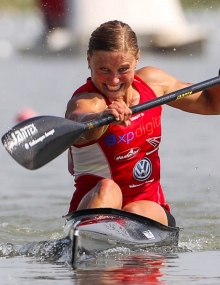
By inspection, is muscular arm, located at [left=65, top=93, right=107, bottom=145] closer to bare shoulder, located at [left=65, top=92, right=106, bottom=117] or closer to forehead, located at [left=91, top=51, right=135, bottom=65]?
bare shoulder, located at [left=65, top=92, right=106, bottom=117]

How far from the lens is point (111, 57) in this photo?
19.3 ft

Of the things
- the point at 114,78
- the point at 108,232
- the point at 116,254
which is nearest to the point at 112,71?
the point at 114,78

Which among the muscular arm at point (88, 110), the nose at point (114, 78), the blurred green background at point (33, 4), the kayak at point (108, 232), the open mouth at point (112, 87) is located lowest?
the kayak at point (108, 232)

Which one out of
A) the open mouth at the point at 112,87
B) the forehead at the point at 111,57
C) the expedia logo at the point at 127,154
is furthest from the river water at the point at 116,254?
the forehead at the point at 111,57

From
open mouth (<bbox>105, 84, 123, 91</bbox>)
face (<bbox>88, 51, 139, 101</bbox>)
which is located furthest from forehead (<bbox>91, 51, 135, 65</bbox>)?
open mouth (<bbox>105, 84, 123, 91</bbox>)

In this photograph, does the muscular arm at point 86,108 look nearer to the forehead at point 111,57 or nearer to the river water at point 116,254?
the forehead at point 111,57

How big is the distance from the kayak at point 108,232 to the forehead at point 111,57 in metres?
0.88

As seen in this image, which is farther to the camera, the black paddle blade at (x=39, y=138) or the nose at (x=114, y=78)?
the nose at (x=114, y=78)

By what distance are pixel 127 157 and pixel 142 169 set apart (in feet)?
0.51

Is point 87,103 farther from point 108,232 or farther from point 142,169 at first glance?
point 108,232

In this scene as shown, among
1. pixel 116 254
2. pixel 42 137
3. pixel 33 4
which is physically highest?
pixel 33 4

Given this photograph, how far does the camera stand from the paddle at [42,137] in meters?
5.46

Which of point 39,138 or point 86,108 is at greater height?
point 86,108

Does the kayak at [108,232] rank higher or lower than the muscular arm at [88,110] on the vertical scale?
lower
